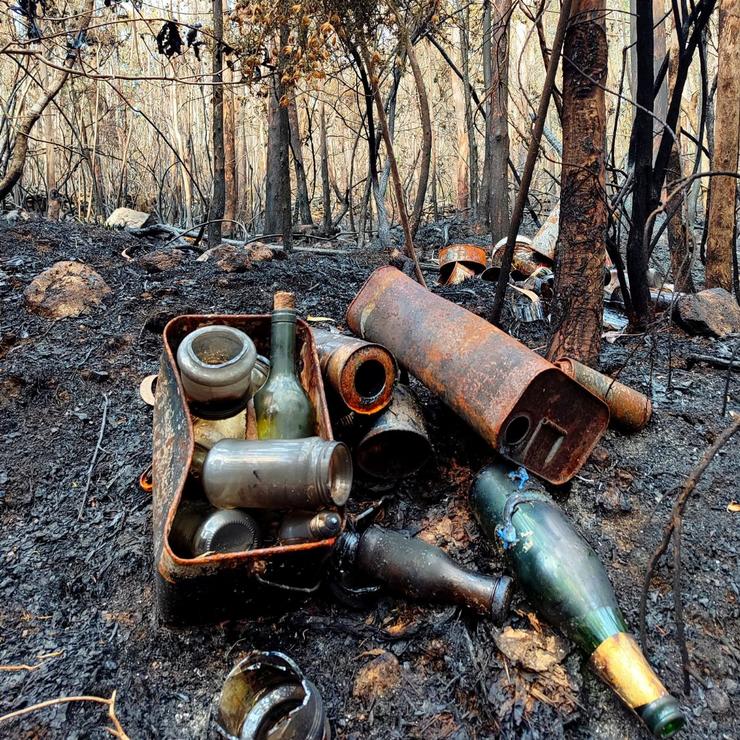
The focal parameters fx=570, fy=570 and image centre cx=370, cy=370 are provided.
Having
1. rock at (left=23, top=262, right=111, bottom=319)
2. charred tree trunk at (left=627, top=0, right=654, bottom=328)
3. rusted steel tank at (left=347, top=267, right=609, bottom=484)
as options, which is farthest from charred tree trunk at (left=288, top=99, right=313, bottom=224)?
rusted steel tank at (left=347, top=267, right=609, bottom=484)

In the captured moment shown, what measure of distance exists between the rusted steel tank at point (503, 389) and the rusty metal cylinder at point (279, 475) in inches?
21.3

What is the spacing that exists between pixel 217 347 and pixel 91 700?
2.80 feet

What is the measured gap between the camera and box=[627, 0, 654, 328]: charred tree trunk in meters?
2.34

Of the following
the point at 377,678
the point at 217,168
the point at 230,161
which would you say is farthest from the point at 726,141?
the point at 230,161

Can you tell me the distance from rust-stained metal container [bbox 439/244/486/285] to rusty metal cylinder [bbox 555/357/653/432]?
6.69 ft

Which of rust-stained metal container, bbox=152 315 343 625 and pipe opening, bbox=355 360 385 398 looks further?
pipe opening, bbox=355 360 385 398

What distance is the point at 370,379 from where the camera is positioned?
6.14 feet

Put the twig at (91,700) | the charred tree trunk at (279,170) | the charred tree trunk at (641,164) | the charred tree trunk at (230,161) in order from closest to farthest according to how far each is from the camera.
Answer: the twig at (91,700) → the charred tree trunk at (641,164) → the charred tree trunk at (279,170) → the charred tree trunk at (230,161)

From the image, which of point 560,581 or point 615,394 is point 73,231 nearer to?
point 615,394

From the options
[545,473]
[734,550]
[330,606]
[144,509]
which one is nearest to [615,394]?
[545,473]

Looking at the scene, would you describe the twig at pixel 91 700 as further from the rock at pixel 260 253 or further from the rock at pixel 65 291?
the rock at pixel 260 253

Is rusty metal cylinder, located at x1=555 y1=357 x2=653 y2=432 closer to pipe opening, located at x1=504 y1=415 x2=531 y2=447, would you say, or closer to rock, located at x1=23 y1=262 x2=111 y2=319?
pipe opening, located at x1=504 y1=415 x2=531 y2=447

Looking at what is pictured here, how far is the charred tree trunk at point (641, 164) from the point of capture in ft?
7.68

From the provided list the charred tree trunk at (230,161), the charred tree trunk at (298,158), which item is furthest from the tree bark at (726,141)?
the charred tree trunk at (230,161)
